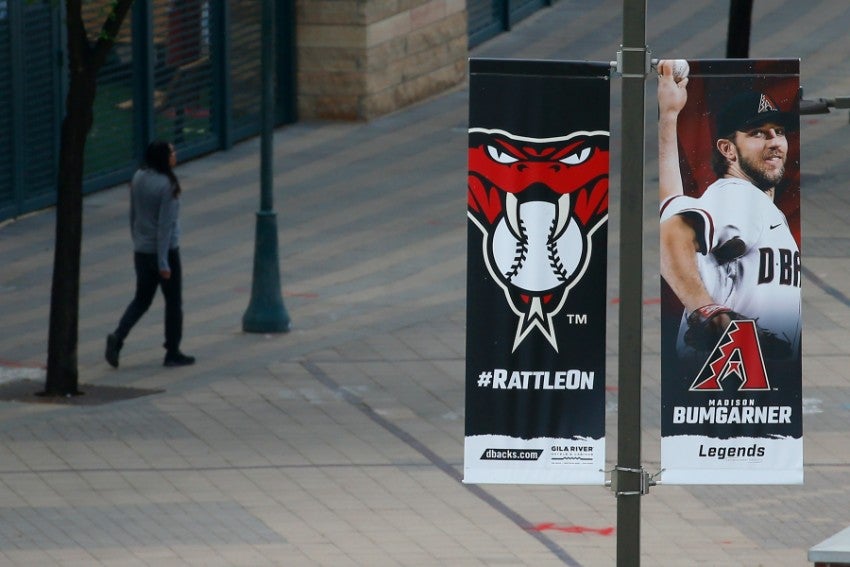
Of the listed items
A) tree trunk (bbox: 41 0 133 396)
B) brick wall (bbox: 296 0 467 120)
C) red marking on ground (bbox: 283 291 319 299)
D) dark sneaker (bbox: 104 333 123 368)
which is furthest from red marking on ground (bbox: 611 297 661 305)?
brick wall (bbox: 296 0 467 120)

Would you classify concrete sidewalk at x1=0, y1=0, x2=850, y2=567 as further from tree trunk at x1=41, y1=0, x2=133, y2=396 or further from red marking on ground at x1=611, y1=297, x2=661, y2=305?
tree trunk at x1=41, y1=0, x2=133, y2=396

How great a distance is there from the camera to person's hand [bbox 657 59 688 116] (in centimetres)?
705

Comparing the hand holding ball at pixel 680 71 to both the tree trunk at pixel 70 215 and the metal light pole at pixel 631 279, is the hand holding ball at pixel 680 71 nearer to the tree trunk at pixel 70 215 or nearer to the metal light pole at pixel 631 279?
the metal light pole at pixel 631 279

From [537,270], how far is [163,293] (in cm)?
751

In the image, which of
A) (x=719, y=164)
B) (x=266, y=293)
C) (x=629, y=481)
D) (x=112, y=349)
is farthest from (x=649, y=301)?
(x=719, y=164)

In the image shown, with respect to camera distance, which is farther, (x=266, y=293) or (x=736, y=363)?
(x=266, y=293)

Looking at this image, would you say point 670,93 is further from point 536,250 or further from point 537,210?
point 536,250

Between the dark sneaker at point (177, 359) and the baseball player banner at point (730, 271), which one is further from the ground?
the baseball player banner at point (730, 271)

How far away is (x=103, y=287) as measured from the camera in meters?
17.2

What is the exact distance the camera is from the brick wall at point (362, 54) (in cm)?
2505

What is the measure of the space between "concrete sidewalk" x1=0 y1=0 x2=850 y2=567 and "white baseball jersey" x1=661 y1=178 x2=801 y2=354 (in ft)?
10.4

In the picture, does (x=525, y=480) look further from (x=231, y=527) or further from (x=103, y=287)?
(x=103, y=287)

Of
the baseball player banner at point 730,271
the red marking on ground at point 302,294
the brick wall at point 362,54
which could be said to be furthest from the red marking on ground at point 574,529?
the brick wall at point 362,54

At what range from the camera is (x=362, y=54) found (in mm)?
25031
